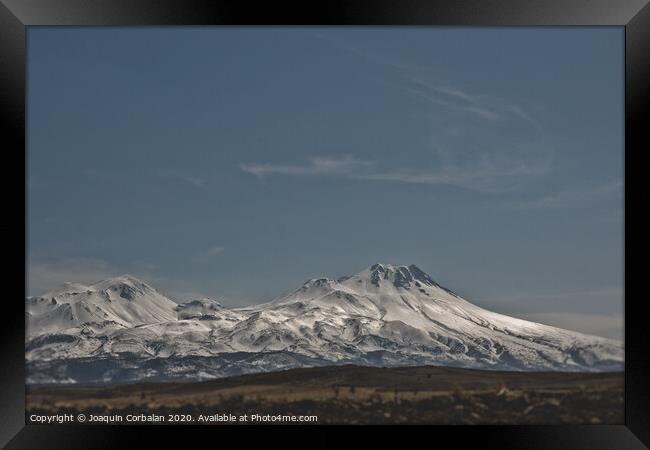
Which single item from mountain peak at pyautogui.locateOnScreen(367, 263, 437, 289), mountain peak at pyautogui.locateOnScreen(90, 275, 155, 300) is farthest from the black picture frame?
mountain peak at pyautogui.locateOnScreen(367, 263, 437, 289)

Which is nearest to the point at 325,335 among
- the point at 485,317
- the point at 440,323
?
the point at 440,323

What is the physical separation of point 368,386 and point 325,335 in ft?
1.43

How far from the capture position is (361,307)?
4.55m

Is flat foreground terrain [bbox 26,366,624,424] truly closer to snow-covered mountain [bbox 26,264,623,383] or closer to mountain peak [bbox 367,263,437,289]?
snow-covered mountain [bbox 26,264,623,383]

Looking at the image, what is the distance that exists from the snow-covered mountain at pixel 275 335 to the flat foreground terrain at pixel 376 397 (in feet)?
0.27

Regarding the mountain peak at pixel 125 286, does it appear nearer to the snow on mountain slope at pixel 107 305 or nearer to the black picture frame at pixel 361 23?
the snow on mountain slope at pixel 107 305

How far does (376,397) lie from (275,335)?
0.77 metres

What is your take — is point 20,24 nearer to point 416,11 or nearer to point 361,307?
point 416,11

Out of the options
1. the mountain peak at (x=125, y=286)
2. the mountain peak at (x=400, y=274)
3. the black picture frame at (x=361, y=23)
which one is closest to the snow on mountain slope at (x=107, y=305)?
the mountain peak at (x=125, y=286)

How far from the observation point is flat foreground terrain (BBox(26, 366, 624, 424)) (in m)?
4.27

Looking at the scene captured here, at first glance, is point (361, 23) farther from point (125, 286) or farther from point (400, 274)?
point (125, 286)

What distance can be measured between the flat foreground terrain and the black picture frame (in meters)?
0.14

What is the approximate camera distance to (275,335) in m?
4.48

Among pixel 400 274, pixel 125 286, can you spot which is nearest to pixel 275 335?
pixel 400 274
